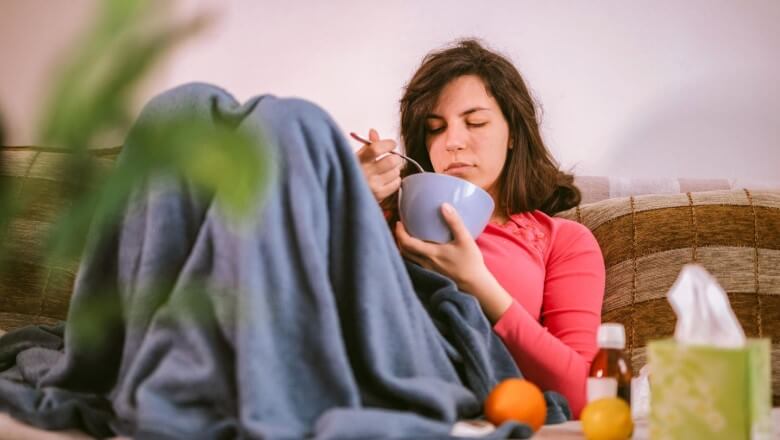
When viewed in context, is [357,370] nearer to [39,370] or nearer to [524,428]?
[524,428]

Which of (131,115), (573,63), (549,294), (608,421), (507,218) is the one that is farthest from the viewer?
(573,63)

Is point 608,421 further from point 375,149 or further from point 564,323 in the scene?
point 375,149

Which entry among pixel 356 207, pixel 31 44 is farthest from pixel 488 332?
pixel 31 44

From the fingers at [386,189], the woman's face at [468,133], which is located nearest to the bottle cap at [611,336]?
the fingers at [386,189]

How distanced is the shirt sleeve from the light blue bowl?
16 cm

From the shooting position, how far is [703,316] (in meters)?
0.71

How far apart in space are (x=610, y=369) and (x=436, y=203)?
14.2 inches

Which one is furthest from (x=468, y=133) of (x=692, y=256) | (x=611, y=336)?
(x=611, y=336)

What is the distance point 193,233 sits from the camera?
809 millimetres

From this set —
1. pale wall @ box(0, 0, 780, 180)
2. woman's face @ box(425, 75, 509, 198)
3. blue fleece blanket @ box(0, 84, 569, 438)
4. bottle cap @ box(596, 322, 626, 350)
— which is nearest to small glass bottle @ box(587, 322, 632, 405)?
bottle cap @ box(596, 322, 626, 350)

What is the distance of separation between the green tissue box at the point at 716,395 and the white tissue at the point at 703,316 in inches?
0.6

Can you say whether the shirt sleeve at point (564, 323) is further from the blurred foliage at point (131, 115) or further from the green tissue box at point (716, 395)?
the blurred foliage at point (131, 115)

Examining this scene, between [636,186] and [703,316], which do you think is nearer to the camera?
[703,316]

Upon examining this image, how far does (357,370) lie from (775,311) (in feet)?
3.11
